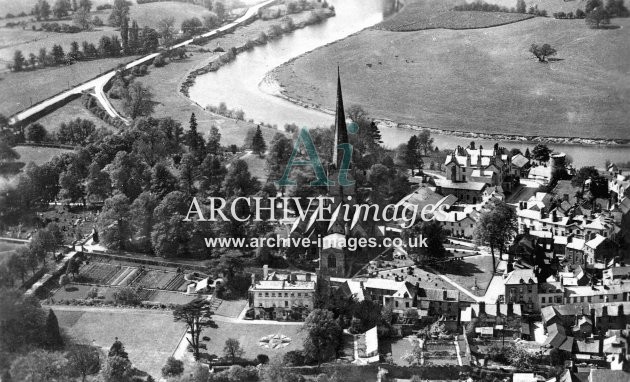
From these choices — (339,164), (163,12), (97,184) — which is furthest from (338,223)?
(163,12)

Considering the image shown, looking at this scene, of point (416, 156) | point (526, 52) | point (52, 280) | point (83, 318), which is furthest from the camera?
point (526, 52)

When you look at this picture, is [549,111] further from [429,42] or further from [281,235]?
[281,235]

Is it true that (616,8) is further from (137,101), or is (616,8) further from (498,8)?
(137,101)

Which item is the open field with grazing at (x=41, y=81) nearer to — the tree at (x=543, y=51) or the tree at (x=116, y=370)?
the tree at (x=116, y=370)

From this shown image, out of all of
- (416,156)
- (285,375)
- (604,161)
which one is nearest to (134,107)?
(416,156)

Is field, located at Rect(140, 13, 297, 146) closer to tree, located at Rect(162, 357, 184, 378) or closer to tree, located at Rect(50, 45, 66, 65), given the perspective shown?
tree, located at Rect(50, 45, 66, 65)

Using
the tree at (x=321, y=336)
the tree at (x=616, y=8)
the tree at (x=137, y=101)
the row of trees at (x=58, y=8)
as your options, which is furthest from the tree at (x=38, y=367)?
the tree at (x=616, y=8)
